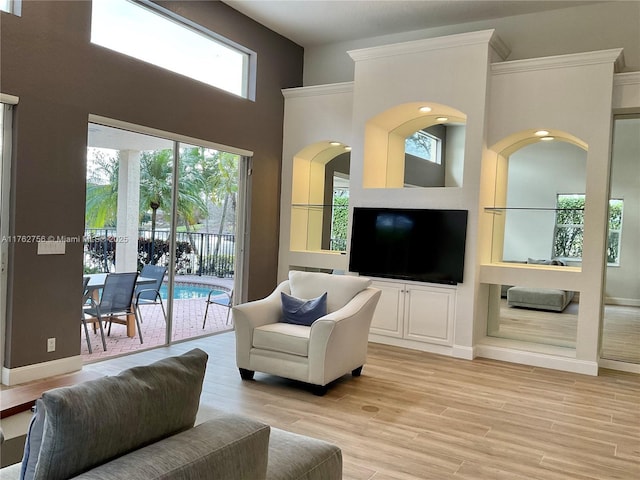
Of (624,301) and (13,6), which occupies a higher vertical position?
(13,6)

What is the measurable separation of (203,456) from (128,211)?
4.02m

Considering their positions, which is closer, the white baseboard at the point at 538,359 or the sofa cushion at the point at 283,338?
the sofa cushion at the point at 283,338

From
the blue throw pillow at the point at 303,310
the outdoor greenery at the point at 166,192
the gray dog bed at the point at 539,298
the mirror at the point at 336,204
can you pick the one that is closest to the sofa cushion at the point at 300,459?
the blue throw pillow at the point at 303,310

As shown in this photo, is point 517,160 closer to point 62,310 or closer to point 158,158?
point 158,158

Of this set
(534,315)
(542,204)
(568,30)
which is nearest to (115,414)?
(534,315)

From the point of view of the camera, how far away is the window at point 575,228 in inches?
203

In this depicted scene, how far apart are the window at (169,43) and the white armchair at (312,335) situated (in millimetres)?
2779

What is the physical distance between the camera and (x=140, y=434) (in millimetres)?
1322

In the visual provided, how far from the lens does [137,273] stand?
5.03m

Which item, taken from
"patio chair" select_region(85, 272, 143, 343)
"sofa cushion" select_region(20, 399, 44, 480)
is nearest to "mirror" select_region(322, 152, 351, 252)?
"patio chair" select_region(85, 272, 143, 343)

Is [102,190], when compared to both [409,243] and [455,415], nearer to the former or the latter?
[409,243]

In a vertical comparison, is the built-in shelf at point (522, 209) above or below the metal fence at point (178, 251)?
above

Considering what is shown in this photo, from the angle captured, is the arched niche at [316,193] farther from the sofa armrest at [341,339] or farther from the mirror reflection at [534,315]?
the sofa armrest at [341,339]

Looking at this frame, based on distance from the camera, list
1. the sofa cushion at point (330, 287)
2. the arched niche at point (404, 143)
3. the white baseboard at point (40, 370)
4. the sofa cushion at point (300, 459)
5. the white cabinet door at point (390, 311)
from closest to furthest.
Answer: the sofa cushion at point (300, 459)
the white baseboard at point (40, 370)
the sofa cushion at point (330, 287)
the white cabinet door at point (390, 311)
the arched niche at point (404, 143)
